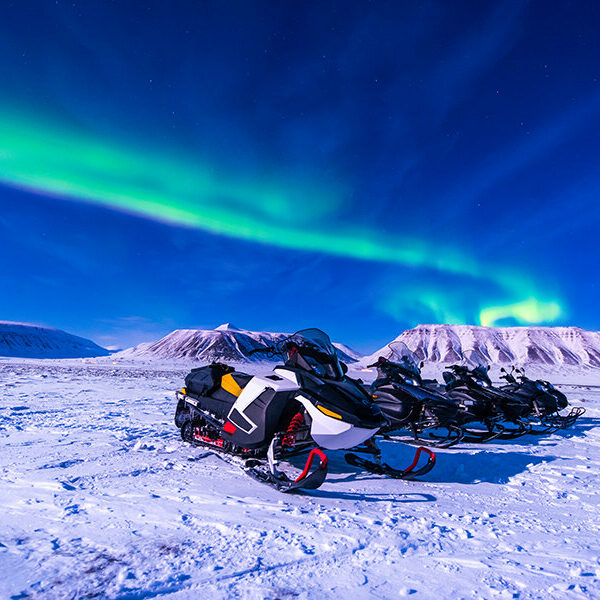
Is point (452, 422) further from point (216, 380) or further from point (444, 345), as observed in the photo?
point (444, 345)

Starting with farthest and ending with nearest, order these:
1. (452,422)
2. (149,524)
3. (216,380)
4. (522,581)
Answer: (452,422) → (216,380) → (149,524) → (522,581)

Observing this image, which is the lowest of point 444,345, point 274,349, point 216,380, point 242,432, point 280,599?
point 280,599

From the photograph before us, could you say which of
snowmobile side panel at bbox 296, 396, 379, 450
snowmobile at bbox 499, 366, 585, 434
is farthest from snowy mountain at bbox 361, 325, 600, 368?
snowmobile side panel at bbox 296, 396, 379, 450

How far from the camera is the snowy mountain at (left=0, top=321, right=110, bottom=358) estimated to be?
125m

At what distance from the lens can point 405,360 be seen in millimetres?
7863

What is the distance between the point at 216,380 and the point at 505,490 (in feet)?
13.0

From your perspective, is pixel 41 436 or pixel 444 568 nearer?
pixel 444 568

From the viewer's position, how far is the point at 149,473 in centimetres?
401

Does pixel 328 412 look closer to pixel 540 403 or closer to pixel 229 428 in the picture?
pixel 229 428

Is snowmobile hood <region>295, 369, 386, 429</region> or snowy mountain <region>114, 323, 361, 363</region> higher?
snowy mountain <region>114, 323, 361, 363</region>

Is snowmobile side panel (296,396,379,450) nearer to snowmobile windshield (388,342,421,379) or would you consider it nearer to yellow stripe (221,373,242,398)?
yellow stripe (221,373,242,398)

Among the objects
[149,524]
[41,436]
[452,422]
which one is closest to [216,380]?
[149,524]

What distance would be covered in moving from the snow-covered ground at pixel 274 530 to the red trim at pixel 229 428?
1.43ft

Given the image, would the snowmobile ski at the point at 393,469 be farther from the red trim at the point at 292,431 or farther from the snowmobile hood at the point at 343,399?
the red trim at the point at 292,431
